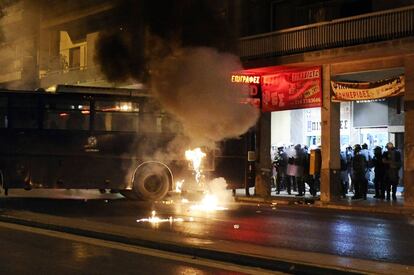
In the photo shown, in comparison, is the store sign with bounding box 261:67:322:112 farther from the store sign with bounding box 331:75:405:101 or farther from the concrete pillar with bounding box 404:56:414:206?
the concrete pillar with bounding box 404:56:414:206

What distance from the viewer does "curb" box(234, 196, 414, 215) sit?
48.5 feet

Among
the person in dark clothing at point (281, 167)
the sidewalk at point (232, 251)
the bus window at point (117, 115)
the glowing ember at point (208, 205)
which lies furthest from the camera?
the person in dark clothing at point (281, 167)

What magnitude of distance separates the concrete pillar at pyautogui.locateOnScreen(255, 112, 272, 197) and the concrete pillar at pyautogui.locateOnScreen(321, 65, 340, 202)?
2502mm

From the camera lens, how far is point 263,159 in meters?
20.4

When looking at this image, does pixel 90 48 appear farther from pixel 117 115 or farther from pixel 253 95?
pixel 117 115

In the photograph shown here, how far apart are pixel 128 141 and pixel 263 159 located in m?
5.63

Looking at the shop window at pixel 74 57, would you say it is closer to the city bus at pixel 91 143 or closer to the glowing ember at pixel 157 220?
the city bus at pixel 91 143

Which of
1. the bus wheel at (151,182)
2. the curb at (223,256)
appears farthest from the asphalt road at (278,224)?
the curb at (223,256)

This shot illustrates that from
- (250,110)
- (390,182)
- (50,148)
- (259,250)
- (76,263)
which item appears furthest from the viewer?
(250,110)

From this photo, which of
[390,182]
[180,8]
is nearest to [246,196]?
[390,182]

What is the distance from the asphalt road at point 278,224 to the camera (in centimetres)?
862

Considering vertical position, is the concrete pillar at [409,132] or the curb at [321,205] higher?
the concrete pillar at [409,132]

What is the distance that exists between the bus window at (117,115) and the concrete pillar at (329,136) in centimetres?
558

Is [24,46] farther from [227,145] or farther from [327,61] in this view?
[327,61]
